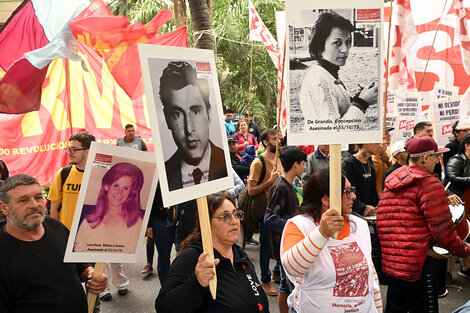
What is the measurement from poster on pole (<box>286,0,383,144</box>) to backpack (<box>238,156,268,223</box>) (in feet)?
A: 10.5

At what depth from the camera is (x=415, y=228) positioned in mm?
3727

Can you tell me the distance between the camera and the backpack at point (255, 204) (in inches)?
220

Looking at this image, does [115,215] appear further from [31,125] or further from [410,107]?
[410,107]

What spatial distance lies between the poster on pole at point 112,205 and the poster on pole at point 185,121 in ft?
1.53

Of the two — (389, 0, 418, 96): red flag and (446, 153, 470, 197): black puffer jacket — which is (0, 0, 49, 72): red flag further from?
(446, 153, 470, 197): black puffer jacket

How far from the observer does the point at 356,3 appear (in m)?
2.38

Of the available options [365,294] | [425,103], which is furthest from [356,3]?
[425,103]

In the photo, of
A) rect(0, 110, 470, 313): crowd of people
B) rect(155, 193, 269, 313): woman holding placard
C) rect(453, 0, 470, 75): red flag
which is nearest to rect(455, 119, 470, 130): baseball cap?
rect(453, 0, 470, 75): red flag

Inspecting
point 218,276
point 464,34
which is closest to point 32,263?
point 218,276

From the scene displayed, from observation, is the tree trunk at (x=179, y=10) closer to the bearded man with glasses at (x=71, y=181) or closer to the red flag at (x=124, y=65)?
the red flag at (x=124, y=65)

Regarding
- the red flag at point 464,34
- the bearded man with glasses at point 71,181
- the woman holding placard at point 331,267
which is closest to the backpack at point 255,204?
the bearded man with glasses at point 71,181

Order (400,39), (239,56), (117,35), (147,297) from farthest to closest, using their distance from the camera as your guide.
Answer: (239,56)
(400,39)
(147,297)
(117,35)

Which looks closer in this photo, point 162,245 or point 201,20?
point 162,245

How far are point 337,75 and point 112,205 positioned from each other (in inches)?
58.2
